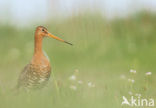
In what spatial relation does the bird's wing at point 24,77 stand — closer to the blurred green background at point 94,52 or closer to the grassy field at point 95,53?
the grassy field at point 95,53

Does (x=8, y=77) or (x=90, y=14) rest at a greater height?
(x=90, y=14)

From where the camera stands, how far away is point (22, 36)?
8.91m

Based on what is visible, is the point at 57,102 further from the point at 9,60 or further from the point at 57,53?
the point at 57,53

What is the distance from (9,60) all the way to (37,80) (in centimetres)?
280

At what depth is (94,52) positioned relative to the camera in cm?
812

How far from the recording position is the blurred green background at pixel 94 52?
645 cm

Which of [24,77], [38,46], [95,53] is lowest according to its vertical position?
[95,53]

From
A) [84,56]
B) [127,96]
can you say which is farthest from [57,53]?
[127,96]

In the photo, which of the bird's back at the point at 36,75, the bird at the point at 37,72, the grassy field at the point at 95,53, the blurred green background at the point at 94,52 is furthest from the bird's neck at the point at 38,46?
the blurred green background at the point at 94,52

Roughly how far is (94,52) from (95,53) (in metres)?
0.05

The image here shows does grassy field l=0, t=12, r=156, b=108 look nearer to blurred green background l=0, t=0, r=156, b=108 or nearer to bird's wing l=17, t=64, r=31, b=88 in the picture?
blurred green background l=0, t=0, r=156, b=108

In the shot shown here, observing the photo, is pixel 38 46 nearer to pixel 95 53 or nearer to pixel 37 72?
pixel 37 72

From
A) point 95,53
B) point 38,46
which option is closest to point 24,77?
point 38,46

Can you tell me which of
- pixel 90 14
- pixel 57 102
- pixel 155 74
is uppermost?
pixel 90 14
